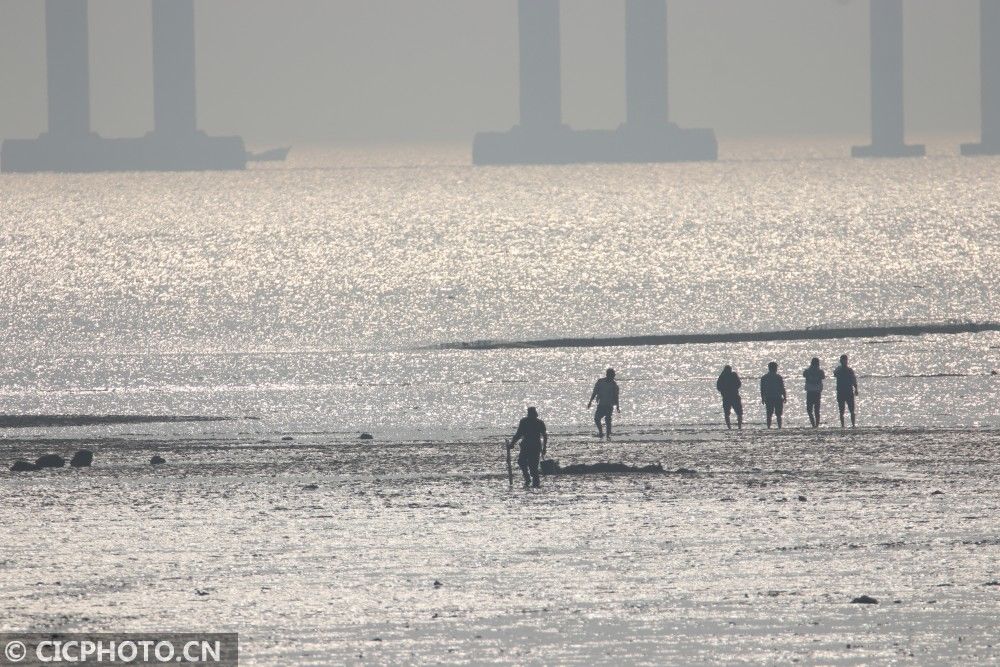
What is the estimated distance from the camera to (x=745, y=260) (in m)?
132

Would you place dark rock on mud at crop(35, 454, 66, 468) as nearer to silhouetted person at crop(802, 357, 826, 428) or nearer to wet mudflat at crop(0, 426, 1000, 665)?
wet mudflat at crop(0, 426, 1000, 665)

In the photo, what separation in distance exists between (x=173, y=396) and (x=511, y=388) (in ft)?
27.6

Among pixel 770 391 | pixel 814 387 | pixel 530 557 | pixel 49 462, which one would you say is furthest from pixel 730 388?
pixel 530 557

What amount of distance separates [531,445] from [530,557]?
5.58 m

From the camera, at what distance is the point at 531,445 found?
84.7ft

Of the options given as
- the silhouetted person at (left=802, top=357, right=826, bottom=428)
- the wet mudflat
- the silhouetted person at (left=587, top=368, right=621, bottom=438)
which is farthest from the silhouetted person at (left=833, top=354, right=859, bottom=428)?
the silhouetted person at (left=587, top=368, right=621, bottom=438)

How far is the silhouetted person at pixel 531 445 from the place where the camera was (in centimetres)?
2561

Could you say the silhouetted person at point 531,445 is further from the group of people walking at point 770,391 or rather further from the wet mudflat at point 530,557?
the group of people walking at point 770,391

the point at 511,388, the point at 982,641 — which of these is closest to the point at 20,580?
the point at 982,641

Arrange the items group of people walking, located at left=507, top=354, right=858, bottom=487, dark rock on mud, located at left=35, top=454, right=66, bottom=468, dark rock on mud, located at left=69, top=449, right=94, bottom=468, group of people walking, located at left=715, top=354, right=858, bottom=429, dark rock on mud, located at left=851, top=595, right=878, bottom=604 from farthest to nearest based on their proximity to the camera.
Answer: group of people walking, located at left=715, top=354, right=858, bottom=429
group of people walking, located at left=507, top=354, right=858, bottom=487
dark rock on mud, located at left=69, top=449, right=94, bottom=468
dark rock on mud, located at left=35, top=454, right=66, bottom=468
dark rock on mud, located at left=851, top=595, right=878, bottom=604

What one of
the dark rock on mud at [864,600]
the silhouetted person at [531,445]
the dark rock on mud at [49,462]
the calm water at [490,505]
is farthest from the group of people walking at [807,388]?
the dark rock on mud at [864,600]

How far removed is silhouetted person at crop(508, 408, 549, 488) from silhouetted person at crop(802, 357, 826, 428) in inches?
311

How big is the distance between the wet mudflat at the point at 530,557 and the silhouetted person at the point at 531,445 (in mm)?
409

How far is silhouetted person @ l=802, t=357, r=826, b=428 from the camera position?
3288 cm
